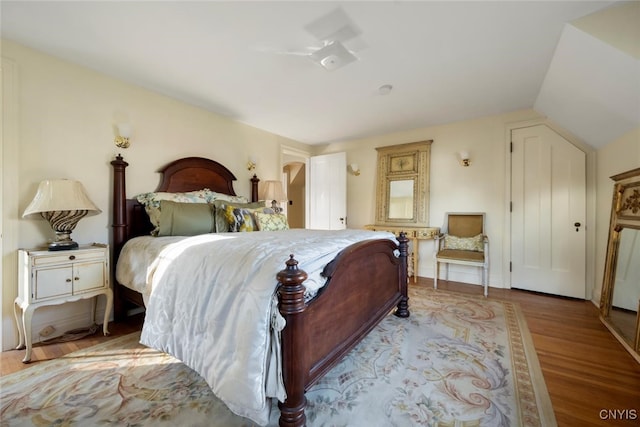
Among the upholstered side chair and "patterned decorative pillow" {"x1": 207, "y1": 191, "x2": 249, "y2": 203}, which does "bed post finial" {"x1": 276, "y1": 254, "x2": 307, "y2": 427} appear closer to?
"patterned decorative pillow" {"x1": 207, "y1": 191, "x2": 249, "y2": 203}

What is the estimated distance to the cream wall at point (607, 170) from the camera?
2168 mm

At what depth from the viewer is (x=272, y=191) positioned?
3.84 m

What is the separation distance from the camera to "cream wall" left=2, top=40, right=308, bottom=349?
199 centimetres

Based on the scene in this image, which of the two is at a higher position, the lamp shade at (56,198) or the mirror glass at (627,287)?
the lamp shade at (56,198)

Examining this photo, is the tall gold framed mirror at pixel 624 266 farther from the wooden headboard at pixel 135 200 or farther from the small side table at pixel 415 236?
the wooden headboard at pixel 135 200

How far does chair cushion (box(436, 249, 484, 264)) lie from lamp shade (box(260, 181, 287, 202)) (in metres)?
2.39

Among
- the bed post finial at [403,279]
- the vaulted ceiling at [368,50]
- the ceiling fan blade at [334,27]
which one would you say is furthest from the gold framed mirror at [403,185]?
the ceiling fan blade at [334,27]

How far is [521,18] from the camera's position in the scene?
1.71 metres

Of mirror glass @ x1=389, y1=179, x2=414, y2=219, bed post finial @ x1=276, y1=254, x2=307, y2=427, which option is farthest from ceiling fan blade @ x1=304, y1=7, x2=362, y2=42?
mirror glass @ x1=389, y1=179, x2=414, y2=219

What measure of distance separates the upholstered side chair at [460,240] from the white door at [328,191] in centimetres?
166

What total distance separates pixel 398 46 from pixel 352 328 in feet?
6.97

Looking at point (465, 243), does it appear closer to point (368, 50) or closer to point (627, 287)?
point (627, 287)

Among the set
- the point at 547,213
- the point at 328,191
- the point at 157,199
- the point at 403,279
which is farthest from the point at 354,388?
the point at 328,191

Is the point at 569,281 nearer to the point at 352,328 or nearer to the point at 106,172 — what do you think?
the point at 352,328
